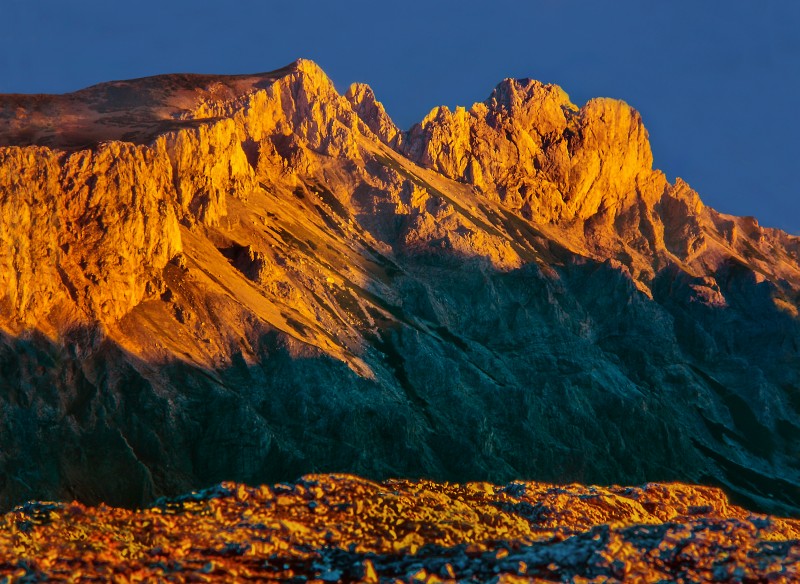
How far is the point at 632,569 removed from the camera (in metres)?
31.2

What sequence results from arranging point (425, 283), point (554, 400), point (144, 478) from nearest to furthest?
point (144, 478), point (554, 400), point (425, 283)

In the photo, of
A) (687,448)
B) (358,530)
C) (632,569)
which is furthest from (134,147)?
(632,569)

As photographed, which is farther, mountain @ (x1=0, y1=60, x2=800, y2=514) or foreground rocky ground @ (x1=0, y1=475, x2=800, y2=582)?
mountain @ (x1=0, y1=60, x2=800, y2=514)

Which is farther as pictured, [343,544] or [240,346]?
[240,346]

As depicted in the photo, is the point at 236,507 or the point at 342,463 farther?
the point at 342,463

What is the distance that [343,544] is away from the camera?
35781 millimetres

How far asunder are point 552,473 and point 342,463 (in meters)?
37.7

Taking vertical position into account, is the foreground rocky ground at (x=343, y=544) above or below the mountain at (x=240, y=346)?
below

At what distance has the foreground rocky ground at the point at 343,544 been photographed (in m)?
30.9

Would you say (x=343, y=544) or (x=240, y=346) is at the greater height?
(x=240, y=346)

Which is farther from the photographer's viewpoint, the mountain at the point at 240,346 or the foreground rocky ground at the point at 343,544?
the mountain at the point at 240,346

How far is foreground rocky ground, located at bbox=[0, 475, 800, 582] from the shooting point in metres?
30.9

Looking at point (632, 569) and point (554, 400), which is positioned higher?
point (554, 400)

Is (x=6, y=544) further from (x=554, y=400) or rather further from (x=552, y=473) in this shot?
(x=554, y=400)
